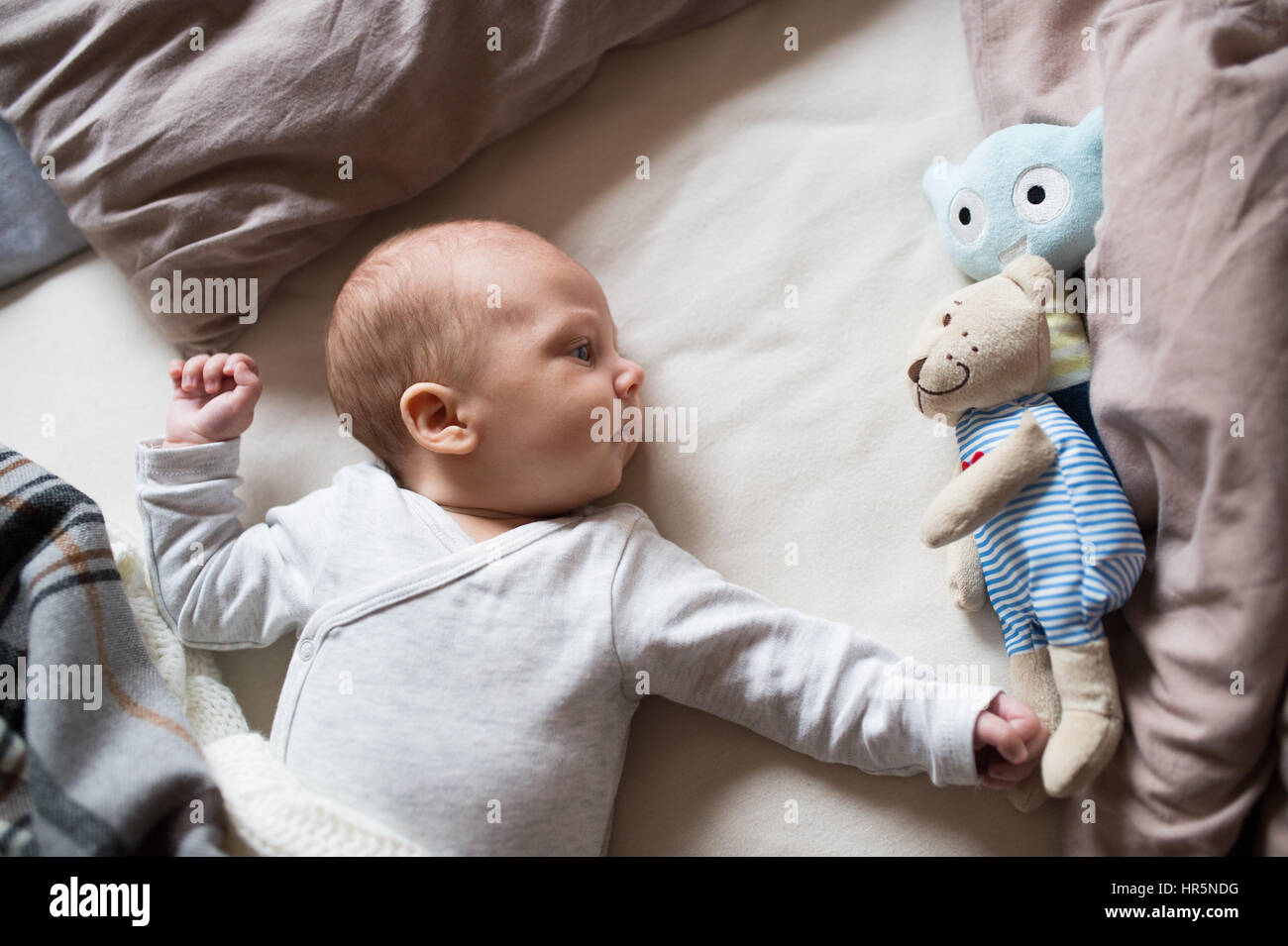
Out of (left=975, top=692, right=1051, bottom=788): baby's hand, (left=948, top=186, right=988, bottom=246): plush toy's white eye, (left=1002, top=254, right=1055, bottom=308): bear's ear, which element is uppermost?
(left=948, top=186, right=988, bottom=246): plush toy's white eye

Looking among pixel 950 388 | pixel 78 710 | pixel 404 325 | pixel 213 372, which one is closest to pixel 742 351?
pixel 950 388

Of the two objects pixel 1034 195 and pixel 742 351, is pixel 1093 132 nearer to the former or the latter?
pixel 1034 195

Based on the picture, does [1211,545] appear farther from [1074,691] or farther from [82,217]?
[82,217]

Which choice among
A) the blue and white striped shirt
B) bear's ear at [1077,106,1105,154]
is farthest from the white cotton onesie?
bear's ear at [1077,106,1105,154]

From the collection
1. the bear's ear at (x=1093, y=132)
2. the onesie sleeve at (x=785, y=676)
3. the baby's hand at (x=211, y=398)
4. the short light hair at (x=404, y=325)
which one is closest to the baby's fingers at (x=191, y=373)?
the baby's hand at (x=211, y=398)

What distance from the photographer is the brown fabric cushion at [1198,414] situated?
89 cm

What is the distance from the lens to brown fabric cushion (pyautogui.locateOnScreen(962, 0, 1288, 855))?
887 millimetres

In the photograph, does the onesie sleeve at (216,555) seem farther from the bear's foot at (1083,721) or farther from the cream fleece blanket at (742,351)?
the bear's foot at (1083,721)

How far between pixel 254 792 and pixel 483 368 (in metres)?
0.49

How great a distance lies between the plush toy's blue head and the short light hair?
496mm

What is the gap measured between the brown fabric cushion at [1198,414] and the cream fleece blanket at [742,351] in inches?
6.4

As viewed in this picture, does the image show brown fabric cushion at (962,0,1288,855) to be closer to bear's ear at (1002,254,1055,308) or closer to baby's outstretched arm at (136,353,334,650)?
bear's ear at (1002,254,1055,308)
